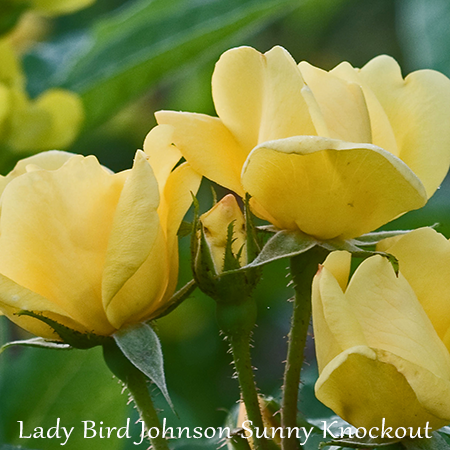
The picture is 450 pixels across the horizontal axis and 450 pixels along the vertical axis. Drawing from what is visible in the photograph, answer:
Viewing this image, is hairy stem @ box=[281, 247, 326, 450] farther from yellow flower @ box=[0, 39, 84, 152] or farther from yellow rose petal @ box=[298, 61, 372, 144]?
yellow flower @ box=[0, 39, 84, 152]

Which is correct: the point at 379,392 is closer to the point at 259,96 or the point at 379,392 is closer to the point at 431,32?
the point at 259,96

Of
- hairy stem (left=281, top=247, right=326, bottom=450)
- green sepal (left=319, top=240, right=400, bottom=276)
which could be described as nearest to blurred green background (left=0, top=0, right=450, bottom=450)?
hairy stem (left=281, top=247, right=326, bottom=450)

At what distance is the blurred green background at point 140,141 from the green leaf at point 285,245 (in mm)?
216

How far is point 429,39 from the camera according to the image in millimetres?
1117

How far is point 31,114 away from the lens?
1149mm

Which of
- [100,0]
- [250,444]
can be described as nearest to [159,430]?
[250,444]

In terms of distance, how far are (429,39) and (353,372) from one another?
0.74m

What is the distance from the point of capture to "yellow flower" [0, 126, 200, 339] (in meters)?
0.55

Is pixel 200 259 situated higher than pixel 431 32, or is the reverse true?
pixel 431 32

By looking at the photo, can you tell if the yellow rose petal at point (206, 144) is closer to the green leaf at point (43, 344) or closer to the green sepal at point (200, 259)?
the green sepal at point (200, 259)

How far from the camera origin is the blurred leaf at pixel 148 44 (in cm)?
101

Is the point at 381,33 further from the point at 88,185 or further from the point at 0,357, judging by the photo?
the point at 88,185

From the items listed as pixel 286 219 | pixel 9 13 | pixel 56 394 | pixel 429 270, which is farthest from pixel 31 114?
pixel 429 270

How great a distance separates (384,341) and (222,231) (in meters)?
0.15
